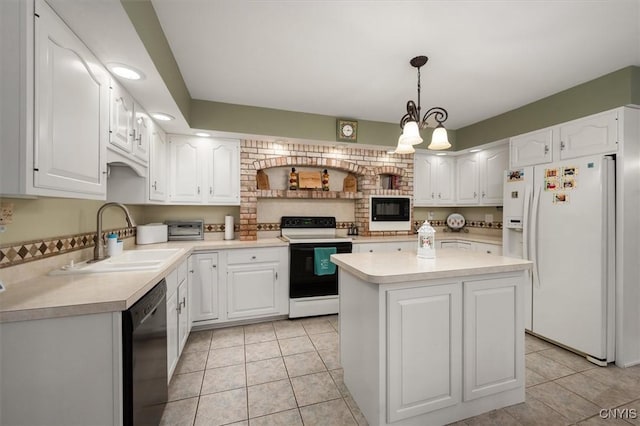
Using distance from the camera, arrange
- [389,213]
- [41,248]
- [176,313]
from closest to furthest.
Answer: [41,248] → [176,313] → [389,213]

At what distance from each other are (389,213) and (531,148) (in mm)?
1809

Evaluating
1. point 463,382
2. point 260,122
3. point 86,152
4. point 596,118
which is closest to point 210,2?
point 86,152

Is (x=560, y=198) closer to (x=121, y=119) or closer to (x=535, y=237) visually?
(x=535, y=237)

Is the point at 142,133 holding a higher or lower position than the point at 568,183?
higher

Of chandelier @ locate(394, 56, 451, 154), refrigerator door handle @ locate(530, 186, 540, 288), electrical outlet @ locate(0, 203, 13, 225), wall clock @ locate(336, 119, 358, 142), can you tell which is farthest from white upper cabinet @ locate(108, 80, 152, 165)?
refrigerator door handle @ locate(530, 186, 540, 288)

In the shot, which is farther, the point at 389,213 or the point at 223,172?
the point at 389,213

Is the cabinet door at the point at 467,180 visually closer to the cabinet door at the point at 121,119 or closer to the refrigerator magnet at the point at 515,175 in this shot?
the refrigerator magnet at the point at 515,175

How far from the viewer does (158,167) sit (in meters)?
2.68

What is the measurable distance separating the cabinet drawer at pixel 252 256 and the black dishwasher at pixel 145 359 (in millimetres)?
1183

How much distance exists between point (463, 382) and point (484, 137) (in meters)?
3.13

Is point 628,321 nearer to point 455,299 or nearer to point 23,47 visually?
point 455,299

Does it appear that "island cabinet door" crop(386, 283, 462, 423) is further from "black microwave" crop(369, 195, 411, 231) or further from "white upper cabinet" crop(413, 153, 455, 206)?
"white upper cabinet" crop(413, 153, 455, 206)

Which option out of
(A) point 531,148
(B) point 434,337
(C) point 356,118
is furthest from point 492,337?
(C) point 356,118

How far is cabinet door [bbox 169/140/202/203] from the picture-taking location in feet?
9.89
